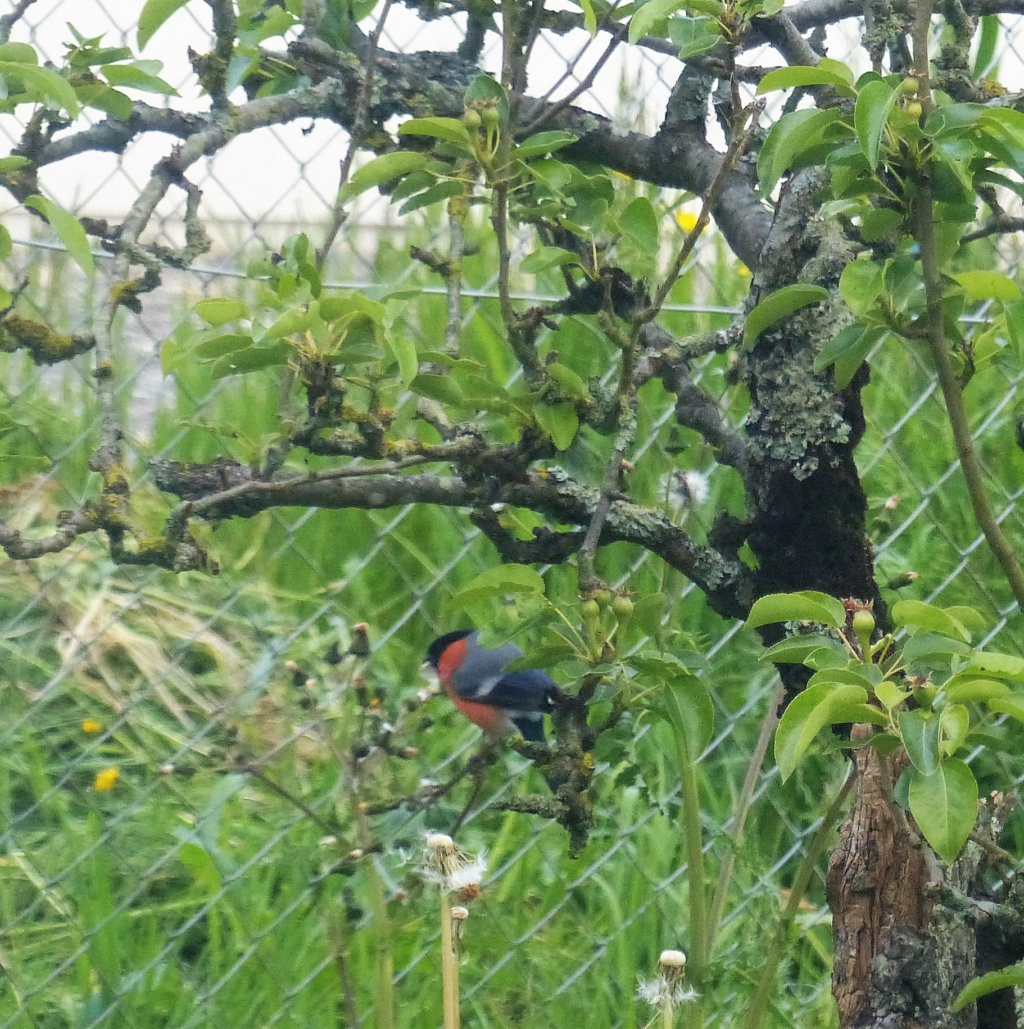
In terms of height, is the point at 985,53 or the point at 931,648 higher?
the point at 985,53

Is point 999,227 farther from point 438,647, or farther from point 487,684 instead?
point 438,647

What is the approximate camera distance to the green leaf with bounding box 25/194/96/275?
95 cm

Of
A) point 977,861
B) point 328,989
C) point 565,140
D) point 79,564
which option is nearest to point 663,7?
point 565,140

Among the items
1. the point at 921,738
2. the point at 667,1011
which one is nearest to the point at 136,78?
the point at 921,738

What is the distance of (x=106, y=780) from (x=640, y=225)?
1825 millimetres

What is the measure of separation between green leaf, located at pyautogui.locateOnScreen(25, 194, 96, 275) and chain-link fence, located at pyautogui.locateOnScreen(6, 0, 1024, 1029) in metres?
0.57

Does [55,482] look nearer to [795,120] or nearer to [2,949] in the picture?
[2,949]

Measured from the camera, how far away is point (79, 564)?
292cm

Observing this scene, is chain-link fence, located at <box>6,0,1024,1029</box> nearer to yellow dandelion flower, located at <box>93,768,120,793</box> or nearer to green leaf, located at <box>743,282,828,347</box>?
yellow dandelion flower, located at <box>93,768,120,793</box>

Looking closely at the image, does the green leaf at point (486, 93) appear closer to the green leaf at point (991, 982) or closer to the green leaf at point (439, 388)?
the green leaf at point (439, 388)

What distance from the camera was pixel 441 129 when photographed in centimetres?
95

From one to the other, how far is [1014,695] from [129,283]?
2.72ft

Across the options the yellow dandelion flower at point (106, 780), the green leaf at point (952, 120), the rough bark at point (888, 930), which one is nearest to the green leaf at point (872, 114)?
the green leaf at point (952, 120)

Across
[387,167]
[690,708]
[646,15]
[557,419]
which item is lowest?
[690,708]
